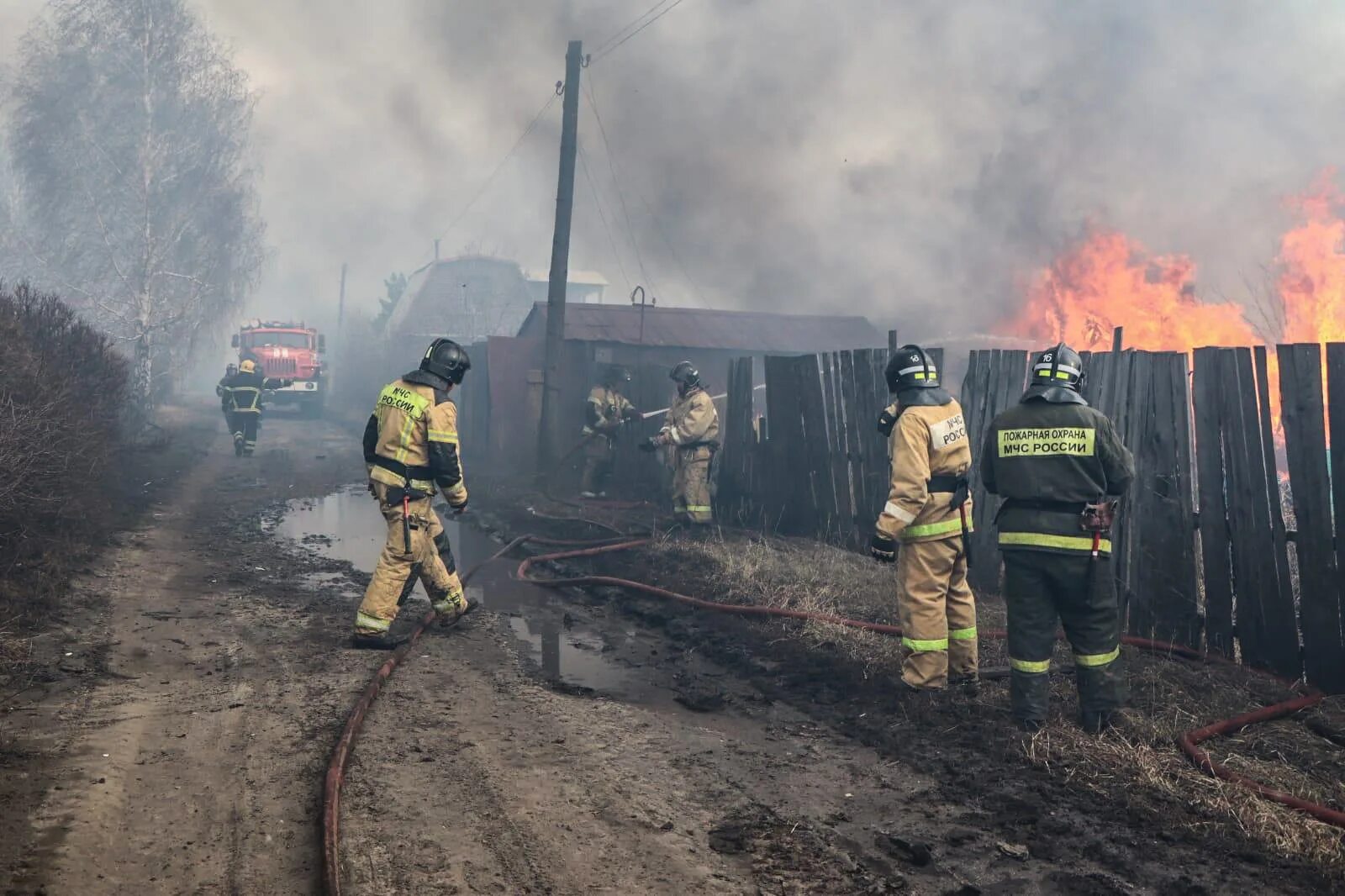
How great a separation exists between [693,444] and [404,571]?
519 cm

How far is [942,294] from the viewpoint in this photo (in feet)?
85.4

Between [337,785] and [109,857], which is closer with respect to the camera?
[109,857]

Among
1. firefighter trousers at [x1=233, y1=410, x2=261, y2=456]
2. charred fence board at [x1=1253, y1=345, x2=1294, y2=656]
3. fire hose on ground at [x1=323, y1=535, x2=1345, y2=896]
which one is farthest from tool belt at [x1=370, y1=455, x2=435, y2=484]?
firefighter trousers at [x1=233, y1=410, x2=261, y2=456]

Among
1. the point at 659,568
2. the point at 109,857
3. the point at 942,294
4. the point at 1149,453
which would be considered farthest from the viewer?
the point at 942,294

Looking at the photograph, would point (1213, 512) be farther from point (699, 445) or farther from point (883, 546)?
point (699, 445)

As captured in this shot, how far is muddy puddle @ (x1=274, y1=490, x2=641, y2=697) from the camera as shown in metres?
6.16

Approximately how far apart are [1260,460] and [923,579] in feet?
7.49

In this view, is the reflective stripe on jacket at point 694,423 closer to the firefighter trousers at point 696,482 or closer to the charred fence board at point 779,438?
the firefighter trousers at point 696,482

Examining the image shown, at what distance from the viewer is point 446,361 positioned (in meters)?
6.55

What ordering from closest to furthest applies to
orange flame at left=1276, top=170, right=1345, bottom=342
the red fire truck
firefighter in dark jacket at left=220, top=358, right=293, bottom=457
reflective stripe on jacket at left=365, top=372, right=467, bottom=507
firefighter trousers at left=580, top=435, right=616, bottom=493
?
reflective stripe on jacket at left=365, top=372, right=467, bottom=507 < firefighter trousers at left=580, top=435, right=616, bottom=493 < orange flame at left=1276, top=170, right=1345, bottom=342 < firefighter in dark jacket at left=220, top=358, right=293, bottom=457 < the red fire truck

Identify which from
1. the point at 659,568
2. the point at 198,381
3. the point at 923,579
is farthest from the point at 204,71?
the point at 198,381

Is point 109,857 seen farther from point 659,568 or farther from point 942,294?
point 942,294

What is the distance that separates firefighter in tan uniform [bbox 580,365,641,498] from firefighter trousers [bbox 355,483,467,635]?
713 centimetres

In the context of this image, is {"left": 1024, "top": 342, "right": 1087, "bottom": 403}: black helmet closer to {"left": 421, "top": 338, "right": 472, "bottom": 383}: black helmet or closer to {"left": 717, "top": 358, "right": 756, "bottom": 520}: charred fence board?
{"left": 421, "top": 338, "right": 472, "bottom": 383}: black helmet
